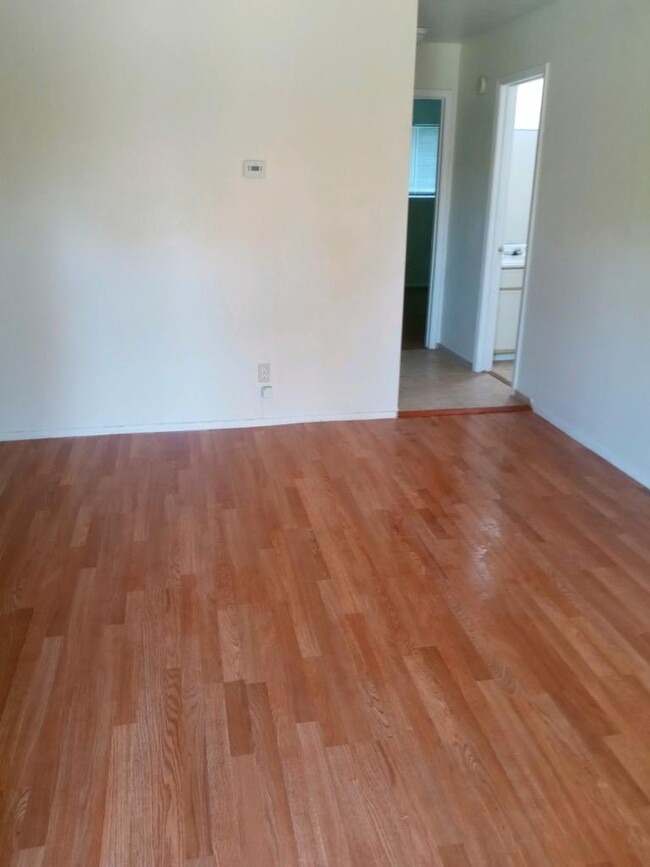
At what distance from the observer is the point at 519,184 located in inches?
220

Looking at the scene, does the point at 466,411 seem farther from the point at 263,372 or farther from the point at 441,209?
the point at 441,209

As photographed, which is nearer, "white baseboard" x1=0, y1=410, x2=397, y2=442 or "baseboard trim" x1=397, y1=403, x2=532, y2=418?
"white baseboard" x1=0, y1=410, x2=397, y2=442

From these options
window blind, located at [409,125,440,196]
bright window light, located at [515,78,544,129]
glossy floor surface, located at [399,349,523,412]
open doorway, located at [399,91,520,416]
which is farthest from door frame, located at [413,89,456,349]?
window blind, located at [409,125,440,196]

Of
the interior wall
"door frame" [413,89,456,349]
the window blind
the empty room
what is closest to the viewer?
the empty room

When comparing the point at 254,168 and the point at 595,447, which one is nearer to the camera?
the point at 254,168

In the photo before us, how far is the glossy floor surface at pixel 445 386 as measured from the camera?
489 cm

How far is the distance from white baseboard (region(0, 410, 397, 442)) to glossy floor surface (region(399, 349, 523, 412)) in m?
0.44

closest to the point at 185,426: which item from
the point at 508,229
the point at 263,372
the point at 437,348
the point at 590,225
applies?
the point at 263,372

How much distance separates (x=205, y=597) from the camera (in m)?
2.63

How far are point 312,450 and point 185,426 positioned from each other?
825mm

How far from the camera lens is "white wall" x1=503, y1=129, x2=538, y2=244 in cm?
545

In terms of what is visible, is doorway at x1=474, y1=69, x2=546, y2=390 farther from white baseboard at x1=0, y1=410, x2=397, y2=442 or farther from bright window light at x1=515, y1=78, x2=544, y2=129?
white baseboard at x1=0, y1=410, x2=397, y2=442

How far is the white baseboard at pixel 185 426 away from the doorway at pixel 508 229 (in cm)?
135

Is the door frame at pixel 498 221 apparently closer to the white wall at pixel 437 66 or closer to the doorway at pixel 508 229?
the doorway at pixel 508 229
